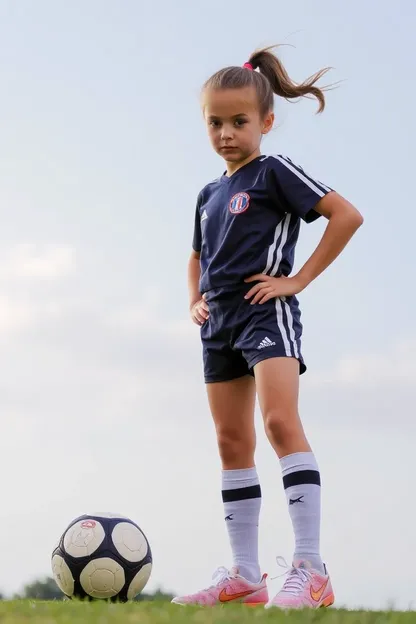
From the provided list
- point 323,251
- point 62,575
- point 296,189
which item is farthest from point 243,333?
point 62,575

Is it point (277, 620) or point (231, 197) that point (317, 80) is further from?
point (277, 620)

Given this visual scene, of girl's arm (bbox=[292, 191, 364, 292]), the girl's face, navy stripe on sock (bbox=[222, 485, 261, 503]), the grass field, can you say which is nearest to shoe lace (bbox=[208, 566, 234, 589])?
navy stripe on sock (bbox=[222, 485, 261, 503])

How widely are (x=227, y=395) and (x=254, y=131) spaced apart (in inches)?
62.1

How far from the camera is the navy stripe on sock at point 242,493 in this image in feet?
17.1

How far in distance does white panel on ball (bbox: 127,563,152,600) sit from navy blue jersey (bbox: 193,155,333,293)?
6.20 ft

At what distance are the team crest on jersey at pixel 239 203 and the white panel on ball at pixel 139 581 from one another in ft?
7.79

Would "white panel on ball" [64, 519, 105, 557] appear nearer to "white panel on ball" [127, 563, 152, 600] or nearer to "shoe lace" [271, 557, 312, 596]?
"white panel on ball" [127, 563, 152, 600]

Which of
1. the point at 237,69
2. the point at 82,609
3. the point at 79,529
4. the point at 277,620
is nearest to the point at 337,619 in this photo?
the point at 277,620

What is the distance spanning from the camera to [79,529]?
220 inches

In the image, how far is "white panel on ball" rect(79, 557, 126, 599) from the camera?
17.7 ft

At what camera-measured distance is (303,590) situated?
4426 millimetres

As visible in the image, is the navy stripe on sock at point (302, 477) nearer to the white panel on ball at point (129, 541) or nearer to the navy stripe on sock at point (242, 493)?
the navy stripe on sock at point (242, 493)

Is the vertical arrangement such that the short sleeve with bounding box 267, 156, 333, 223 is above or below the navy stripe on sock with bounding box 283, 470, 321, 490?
above

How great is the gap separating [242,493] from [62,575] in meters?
1.32
